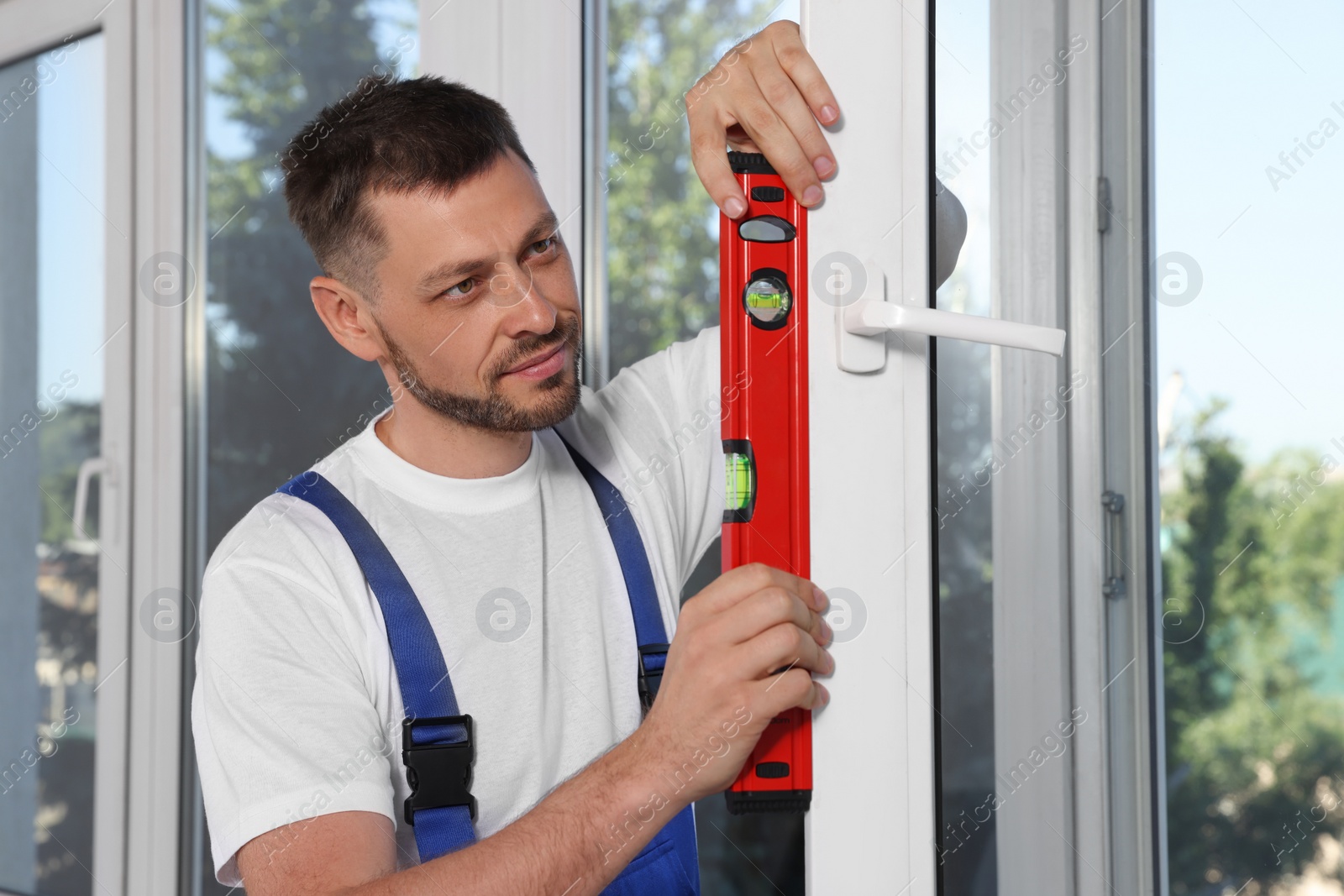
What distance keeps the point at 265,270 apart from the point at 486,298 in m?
0.88

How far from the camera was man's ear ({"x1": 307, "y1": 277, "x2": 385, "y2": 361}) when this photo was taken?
3.47 feet

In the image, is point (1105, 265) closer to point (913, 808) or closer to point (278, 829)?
point (913, 808)

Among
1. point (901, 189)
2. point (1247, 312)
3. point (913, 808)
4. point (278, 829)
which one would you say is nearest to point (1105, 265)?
point (1247, 312)

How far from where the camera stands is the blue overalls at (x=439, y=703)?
0.86 metres

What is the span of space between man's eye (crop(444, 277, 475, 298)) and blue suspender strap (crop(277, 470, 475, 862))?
0.94ft

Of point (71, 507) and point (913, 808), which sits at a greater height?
point (71, 507)

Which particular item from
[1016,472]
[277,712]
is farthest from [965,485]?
[277,712]

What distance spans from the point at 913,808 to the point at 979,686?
0.15 m

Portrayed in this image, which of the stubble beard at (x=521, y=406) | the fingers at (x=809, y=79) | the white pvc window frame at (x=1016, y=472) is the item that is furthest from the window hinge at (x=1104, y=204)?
the stubble beard at (x=521, y=406)

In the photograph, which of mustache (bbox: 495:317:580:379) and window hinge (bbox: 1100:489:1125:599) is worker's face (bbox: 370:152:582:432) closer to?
mustache (bbox: 495:317:580:379)

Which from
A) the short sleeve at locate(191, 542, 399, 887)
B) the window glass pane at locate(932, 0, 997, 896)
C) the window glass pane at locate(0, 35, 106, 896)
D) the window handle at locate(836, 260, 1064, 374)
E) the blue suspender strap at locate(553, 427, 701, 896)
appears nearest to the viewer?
the window handle at locate(836, 260, 1064, 374)

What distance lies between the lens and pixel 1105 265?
748mm

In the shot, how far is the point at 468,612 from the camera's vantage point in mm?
A: 958

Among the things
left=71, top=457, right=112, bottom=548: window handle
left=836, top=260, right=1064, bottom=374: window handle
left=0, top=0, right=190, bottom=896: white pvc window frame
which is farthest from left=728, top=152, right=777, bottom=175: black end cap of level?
left=71, top=457, right=112, bottom=548: window handle
